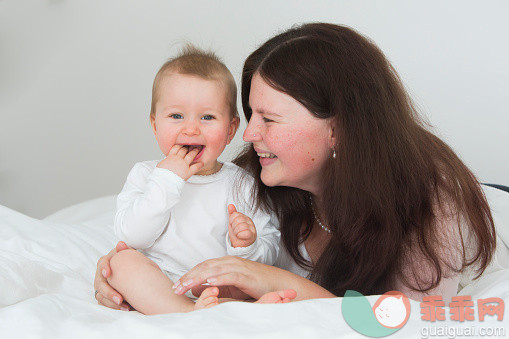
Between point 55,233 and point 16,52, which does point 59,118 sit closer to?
point 16,52

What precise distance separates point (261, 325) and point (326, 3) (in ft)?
7.53

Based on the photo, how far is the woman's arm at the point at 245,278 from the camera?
133 centimetres

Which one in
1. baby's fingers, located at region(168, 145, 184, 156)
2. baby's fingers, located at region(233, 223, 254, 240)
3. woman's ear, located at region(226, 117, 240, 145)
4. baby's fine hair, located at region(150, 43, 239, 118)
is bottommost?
baby's fingers, located at region(233, 223, 254, 240)

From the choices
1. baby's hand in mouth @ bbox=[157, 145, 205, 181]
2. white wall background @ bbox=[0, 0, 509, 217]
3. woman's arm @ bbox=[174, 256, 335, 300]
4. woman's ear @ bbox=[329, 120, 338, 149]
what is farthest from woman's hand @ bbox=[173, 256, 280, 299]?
white wall background @ bbox=[0, 0, 509, 217]

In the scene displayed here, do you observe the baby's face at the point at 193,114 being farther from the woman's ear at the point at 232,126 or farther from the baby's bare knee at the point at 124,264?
the baby's bare knee at the point at 124,264

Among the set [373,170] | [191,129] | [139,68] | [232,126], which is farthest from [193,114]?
[139,68]

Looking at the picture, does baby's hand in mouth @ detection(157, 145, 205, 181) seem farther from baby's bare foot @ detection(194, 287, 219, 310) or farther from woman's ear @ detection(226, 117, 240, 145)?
baby's bare foot @ detection(194, 287, 219, 310)

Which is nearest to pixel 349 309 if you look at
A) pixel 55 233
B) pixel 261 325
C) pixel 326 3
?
pixel 261 325

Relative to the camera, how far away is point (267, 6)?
304 centimetres

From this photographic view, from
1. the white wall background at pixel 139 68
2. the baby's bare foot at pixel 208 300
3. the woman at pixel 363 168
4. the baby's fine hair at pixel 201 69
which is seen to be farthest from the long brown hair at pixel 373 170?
the white wall background at pixel 139 68

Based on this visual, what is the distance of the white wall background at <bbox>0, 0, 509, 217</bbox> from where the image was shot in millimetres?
2934

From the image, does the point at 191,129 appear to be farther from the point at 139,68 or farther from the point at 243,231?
the point at 139,68

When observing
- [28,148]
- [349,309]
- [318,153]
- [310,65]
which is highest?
[310,65]

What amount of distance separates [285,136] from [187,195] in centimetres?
32
